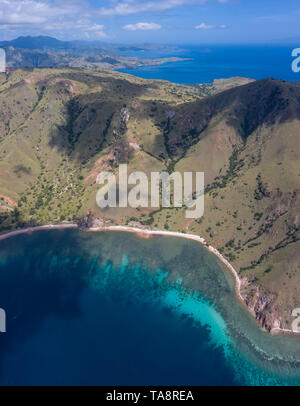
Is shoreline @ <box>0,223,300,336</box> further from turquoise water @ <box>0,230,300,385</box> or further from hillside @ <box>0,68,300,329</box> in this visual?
turquoise water @ <box>0,230,300,385</box>

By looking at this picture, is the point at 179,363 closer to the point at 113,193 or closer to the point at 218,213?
the point at 218,213

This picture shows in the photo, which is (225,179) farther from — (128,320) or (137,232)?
(128,320)

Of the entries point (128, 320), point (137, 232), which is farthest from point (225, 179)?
point (128, 320)

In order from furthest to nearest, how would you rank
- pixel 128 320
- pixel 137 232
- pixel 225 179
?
1. pixel 225 179
2. pixel 137 232
3. pixel 128 320

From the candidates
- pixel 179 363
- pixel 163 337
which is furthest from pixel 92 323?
pixel 179 363

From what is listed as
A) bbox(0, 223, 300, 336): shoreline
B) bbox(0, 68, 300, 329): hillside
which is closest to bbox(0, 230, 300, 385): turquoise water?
bbox(0, 223, 300, 336): shoreline

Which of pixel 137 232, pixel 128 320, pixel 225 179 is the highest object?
pixel 225 179

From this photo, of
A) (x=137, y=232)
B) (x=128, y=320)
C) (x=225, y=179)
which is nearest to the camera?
(x=128, y=320)

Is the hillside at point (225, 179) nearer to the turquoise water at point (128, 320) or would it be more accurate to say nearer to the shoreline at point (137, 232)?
the shoreline at point (137, 232)

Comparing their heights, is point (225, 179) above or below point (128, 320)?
above

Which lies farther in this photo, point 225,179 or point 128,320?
point 225,179
